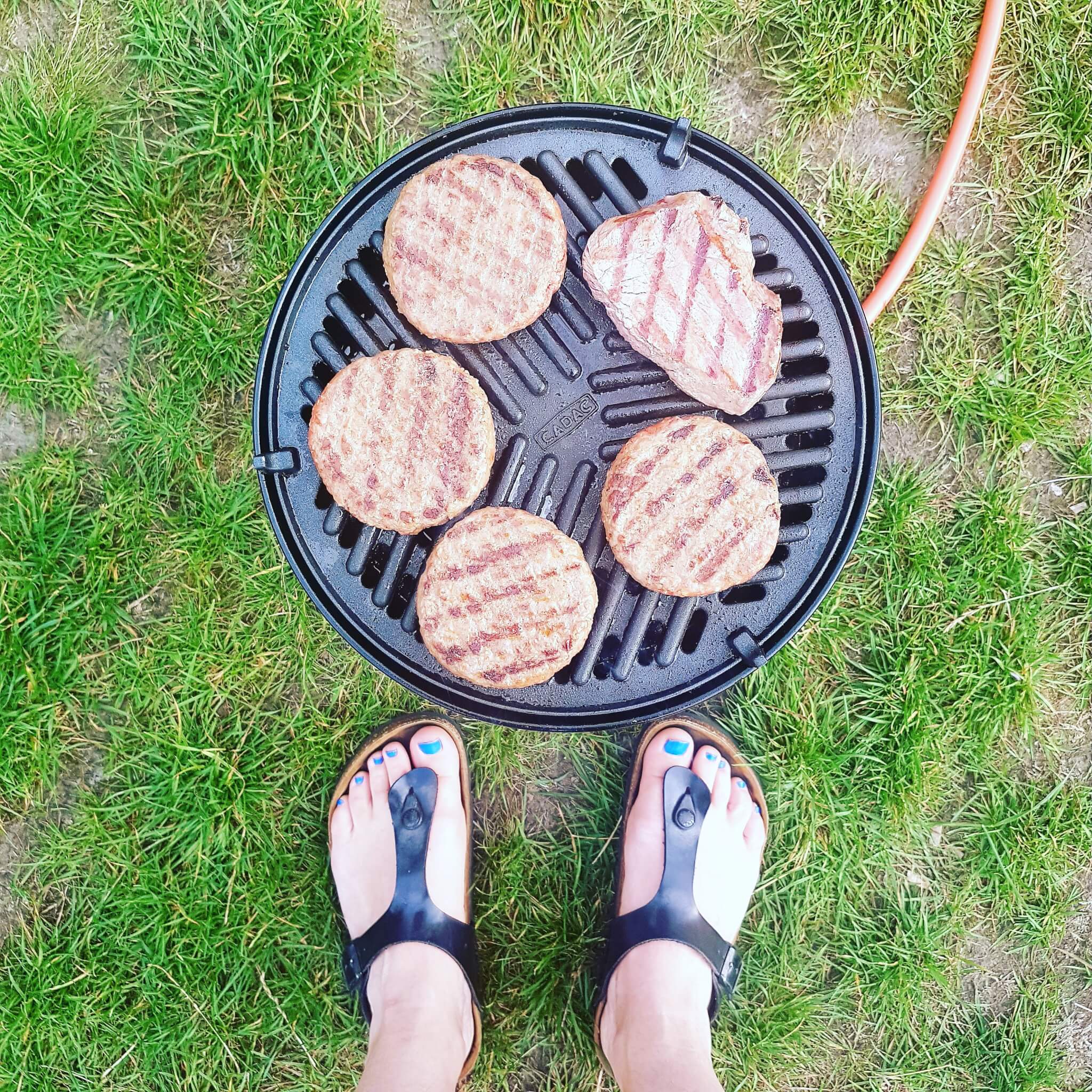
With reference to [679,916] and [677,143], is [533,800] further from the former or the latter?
[677,143]

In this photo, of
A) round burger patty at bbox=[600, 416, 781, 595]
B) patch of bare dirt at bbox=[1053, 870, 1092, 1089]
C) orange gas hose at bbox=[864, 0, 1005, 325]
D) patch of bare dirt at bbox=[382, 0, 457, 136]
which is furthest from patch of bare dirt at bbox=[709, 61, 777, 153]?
patch of bare dirt at bbox=[1053, 870, 1092, 1089]

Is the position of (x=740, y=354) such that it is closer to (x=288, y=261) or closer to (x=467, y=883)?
(x=288, y=261)

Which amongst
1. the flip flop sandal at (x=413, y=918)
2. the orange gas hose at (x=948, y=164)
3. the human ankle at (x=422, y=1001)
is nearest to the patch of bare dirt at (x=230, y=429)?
the flip flop sandal at (x=413, y=918)

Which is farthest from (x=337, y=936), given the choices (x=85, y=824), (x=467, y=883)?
(x=85, y=824)

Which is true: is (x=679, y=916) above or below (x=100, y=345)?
below

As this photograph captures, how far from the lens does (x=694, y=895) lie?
9.80 feet

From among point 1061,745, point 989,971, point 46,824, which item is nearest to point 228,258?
point 46,824

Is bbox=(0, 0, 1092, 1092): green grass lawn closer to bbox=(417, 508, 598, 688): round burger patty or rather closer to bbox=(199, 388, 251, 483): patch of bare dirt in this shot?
bbox=(199, 388, 251, 483): patch of bare dirt

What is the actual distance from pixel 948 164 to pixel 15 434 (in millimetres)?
3623

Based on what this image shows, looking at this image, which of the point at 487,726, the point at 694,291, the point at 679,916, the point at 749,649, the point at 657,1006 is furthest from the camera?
the point at 487,726

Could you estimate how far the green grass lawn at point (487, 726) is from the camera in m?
3.15

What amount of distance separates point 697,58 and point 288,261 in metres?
1.75

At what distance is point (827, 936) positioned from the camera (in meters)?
3.19

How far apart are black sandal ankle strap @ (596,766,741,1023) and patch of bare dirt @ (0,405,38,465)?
109 inches
